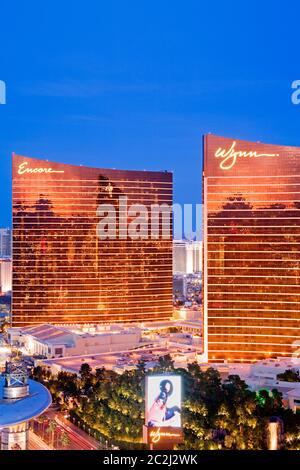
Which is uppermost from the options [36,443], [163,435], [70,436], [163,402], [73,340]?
[163,402]

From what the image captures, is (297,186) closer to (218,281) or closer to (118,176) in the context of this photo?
(218,281)

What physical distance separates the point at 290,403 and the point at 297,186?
13.6 m

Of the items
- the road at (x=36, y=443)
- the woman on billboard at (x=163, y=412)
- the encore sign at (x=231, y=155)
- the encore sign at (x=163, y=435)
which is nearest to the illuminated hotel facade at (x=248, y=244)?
the encore sign at (x=231, y=155)

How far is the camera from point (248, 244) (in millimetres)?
37938

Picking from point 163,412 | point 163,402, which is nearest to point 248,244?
point 163,402

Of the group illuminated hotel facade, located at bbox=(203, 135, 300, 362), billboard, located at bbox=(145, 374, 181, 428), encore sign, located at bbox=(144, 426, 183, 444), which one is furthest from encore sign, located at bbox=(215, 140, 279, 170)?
encore sign, located at bbox=(144, 426, 183, 444)

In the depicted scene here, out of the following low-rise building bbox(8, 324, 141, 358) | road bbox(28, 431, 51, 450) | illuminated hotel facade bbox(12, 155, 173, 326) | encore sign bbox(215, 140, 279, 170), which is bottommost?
road bbox(28, 431, 51, 450)

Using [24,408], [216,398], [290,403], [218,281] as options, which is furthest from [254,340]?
→ [24,408]

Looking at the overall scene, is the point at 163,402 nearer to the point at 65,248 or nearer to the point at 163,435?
the point at 163,435

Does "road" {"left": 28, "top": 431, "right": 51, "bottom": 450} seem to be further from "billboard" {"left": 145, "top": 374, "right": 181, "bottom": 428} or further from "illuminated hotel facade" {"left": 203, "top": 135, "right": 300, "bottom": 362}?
"illuminated hotel facade" {"left": 203, "top": 135, "right": 300, "bottom": 362}

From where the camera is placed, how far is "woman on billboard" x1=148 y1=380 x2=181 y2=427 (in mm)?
21641

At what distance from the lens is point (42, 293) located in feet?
170

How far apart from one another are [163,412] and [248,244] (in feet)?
58.9

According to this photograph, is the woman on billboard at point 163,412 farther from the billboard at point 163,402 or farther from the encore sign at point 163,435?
the encore sign at point 163,435
